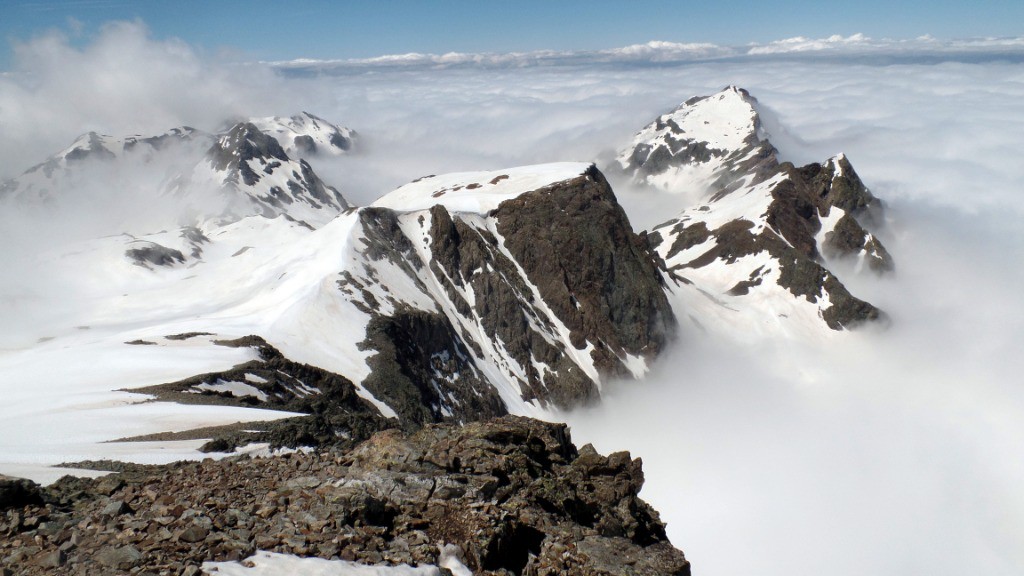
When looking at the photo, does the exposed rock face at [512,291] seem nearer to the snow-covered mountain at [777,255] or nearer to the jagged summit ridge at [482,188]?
the jagged summit ridge at [482,188]

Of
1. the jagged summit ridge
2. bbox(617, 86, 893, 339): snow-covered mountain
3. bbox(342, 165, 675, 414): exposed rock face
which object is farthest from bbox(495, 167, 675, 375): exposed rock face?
bbox(617, 86, 893, 339): snow-covered mountain

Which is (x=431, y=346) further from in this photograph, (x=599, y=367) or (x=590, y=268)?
(x=590, y=268)

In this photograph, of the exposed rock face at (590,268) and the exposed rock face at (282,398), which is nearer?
the exposed rock face at (282,398)

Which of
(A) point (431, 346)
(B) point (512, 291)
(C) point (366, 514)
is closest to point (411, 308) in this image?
(A) point (431, 346)

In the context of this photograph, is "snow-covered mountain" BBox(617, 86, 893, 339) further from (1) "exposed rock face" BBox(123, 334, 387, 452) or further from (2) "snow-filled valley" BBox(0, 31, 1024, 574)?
(1) "exposed rock face" BBox(123, 334, 387, 452)

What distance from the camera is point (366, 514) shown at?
15.2 metres

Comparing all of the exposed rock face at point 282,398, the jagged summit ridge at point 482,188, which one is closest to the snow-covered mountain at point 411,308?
the exposed rock face at point 282,398

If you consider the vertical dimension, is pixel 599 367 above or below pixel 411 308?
below

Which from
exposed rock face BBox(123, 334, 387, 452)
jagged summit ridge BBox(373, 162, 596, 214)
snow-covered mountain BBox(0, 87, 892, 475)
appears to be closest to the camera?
exposed rock face BBox(123, 334, 387, 452)

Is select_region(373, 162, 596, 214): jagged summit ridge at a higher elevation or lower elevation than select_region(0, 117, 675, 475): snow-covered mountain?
higher

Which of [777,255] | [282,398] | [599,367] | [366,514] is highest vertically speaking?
[366,514]

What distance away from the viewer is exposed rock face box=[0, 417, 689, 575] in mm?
12594

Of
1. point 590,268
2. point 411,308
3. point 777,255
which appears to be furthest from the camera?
point 777,255

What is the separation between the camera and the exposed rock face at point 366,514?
12.6m
